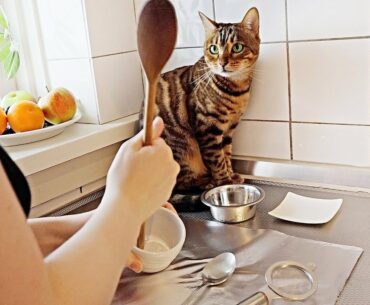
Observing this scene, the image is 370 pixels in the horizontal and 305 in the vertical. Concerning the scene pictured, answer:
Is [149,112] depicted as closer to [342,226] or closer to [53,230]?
[53,230]

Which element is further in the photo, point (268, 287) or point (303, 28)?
point (303, 28)

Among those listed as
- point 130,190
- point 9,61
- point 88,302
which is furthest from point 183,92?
point 88,302

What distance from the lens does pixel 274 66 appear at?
107 cm

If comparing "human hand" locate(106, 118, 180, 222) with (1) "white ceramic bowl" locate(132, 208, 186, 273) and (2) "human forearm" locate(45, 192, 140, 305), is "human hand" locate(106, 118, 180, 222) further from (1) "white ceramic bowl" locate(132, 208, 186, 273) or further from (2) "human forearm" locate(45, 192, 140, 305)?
(1) "white ceramic bowl" locate(132, 208, 186, 273)

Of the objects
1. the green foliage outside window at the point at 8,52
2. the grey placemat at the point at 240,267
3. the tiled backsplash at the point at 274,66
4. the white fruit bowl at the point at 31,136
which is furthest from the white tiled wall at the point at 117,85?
the grey placemat at the point at 240,267

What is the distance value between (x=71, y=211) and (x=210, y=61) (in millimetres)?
454

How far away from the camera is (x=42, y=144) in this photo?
3.49 ft

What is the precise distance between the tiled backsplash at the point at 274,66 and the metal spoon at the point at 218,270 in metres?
0.39

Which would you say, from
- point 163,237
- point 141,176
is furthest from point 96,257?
point 163,237

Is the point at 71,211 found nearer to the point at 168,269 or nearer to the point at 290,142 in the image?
the point at 168,269

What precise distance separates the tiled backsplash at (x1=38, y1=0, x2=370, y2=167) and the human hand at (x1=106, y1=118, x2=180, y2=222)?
20.2 inches

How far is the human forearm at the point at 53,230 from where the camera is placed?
0.76m

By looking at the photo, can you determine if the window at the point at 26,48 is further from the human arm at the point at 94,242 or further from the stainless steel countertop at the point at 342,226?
the human arm at the point at 94,242

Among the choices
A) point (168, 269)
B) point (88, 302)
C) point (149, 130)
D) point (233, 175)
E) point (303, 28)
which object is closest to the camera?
point (88, 302)
